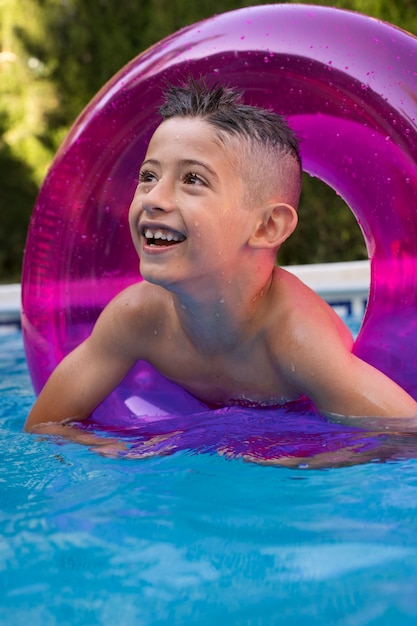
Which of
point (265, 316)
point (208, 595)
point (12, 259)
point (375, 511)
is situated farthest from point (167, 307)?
point (12, 259)

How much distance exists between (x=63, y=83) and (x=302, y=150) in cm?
648

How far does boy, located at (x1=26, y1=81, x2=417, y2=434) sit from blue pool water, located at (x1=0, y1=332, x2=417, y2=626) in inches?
14.5

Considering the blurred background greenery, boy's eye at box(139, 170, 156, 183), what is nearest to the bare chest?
boy's eye at box(139, 170, 156, 183)

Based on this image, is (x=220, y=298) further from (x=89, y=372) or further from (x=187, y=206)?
(x=89, y=372)

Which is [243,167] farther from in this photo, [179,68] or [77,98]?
[77,98]

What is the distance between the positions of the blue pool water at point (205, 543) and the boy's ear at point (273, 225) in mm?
564

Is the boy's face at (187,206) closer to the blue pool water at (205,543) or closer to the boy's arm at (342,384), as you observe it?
the boy's arm at (342,384)

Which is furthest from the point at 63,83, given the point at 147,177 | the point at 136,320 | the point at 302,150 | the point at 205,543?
the point at 205,543

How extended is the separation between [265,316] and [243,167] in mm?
398

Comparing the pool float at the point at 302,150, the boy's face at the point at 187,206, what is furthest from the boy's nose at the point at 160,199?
the pool float at the point at 302,150

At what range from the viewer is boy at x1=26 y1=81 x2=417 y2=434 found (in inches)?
83.0

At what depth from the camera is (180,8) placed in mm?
7746

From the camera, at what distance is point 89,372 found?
2418 millimetres

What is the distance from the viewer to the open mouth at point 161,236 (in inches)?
82.5
